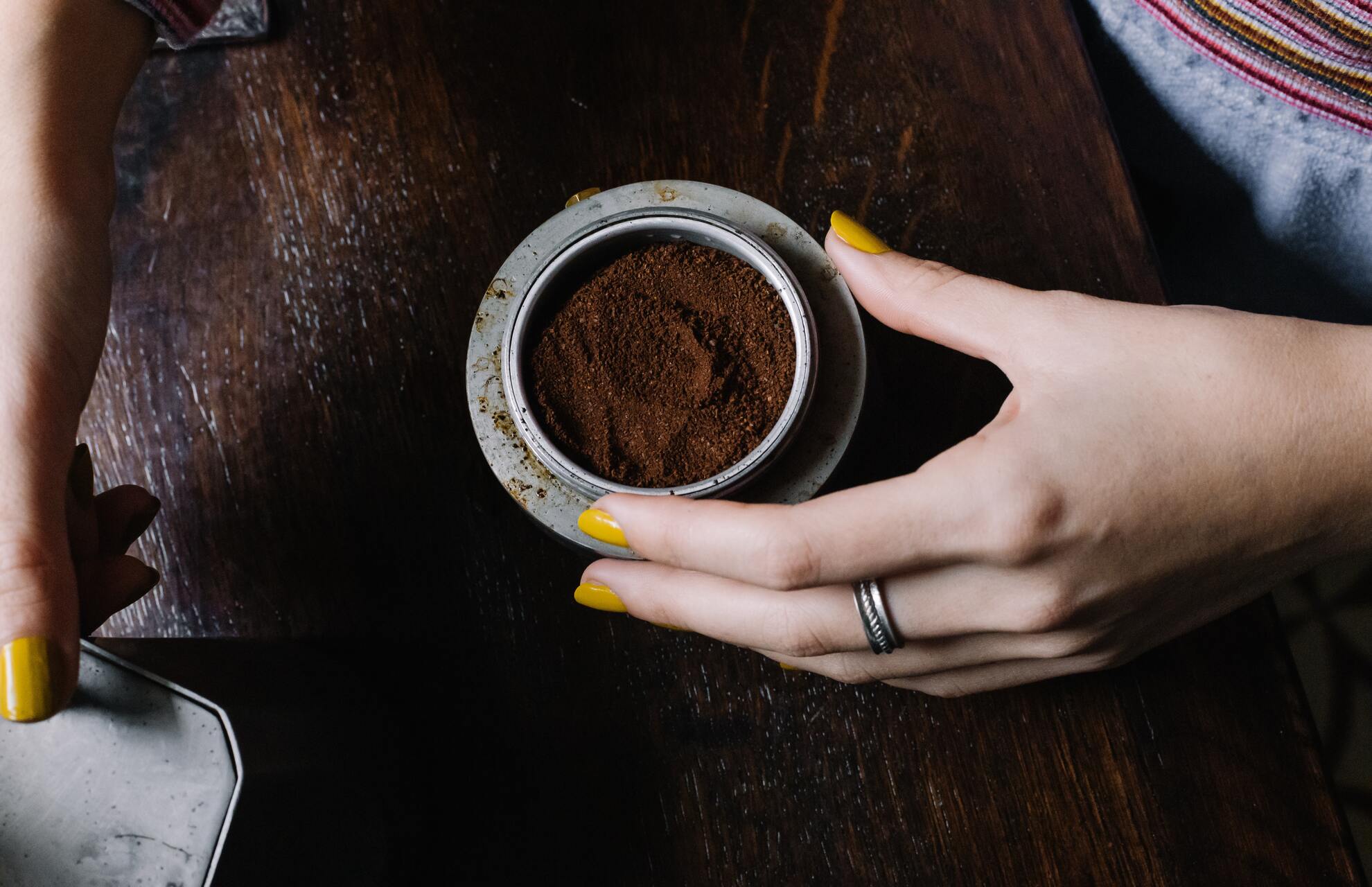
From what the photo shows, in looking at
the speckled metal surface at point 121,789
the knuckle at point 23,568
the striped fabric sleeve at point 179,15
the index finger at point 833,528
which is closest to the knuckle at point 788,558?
the index finger at point 833,528

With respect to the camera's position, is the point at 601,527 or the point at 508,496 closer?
the point at 601,527

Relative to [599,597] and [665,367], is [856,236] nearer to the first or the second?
[665,367]

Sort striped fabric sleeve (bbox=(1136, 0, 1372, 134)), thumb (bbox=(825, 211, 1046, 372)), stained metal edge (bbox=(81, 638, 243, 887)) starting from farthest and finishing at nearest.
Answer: striped fabric sleeve (bbox=(1136, 0, 1372, 134)) < thumb (bbox=(825, 211, 1046, 372)) < stained metal edge (bbox=(81, 638, 243, 887))

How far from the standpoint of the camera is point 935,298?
0.56 meters

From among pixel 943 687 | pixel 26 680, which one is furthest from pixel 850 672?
pixel 26 680

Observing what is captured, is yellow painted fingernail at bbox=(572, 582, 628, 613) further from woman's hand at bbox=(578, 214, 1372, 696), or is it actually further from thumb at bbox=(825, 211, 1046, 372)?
thumb at bbox=(825, 211, 1046, 372)

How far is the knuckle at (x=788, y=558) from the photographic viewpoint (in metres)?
0.47

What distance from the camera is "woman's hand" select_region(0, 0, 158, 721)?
0.47 m

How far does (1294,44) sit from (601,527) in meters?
0.70

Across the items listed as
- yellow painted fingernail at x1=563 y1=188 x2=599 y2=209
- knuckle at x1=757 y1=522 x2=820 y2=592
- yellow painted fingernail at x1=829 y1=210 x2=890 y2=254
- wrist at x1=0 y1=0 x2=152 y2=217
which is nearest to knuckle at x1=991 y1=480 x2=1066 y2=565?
knuckle at x1=757 y1=522 x2=820 y2=592

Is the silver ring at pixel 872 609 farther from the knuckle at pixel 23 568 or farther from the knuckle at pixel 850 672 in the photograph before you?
the knuckle at pixel 23 568

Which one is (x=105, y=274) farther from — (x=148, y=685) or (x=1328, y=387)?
(x=1328, y=387)

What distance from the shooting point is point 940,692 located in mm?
597

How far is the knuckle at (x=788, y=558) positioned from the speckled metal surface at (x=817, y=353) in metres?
0.07
